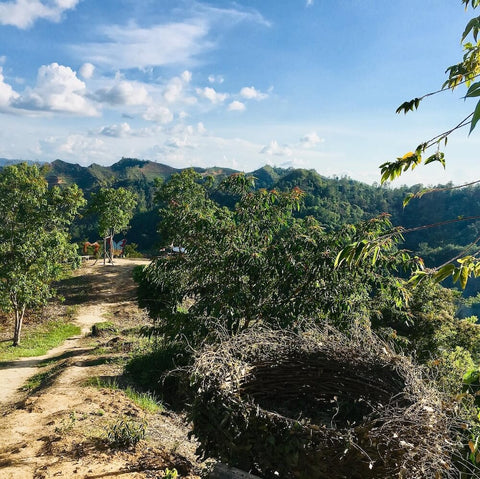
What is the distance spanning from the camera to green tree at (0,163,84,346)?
14859 mm

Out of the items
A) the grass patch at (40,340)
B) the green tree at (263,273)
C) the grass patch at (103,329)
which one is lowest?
the grass patch at (40,340)

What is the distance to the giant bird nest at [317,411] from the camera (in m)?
2.66

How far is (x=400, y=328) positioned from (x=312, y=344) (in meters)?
11.6

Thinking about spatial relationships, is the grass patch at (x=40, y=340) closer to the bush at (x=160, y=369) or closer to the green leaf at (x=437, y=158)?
the bush at (x=160, y=369)

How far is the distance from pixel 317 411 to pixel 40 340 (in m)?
16.1

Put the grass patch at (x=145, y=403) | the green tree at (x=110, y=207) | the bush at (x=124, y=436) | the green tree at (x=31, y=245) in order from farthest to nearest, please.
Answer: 1. the green tree at (x=110, y=207)
2. the green tree at (x=31, y=245)
3. the grass patch at (x=145, y=403)
4. the bush at (x=124, y=436)

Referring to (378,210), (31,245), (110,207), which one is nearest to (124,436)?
(31,245)

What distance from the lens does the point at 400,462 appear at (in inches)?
104

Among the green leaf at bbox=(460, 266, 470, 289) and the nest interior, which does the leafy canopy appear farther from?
the green leaf at bbox=(460, 266, 470, 289)

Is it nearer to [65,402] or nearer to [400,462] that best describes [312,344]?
[400,462]

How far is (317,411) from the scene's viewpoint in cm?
438

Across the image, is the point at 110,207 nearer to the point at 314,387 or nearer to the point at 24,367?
the point at 24,367

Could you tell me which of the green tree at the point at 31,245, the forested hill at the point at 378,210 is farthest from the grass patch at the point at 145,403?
the forested hill at the point at 378,210

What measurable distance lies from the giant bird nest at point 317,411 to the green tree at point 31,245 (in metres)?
13.6
